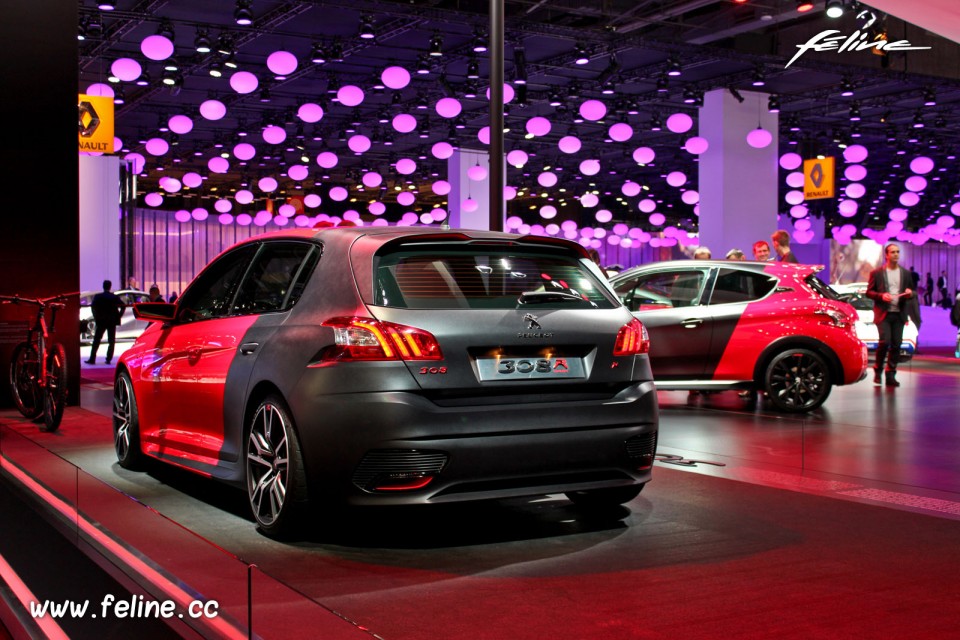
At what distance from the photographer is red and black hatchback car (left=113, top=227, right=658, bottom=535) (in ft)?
14.6

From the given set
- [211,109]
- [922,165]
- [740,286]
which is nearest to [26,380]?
[740,286]

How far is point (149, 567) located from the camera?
3805 millimetres

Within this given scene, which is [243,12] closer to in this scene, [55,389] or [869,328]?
[55,389]

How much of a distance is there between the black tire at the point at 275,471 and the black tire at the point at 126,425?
183 cm

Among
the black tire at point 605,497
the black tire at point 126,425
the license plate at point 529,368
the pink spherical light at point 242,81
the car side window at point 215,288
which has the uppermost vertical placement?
the pink spherical light at point 242,81

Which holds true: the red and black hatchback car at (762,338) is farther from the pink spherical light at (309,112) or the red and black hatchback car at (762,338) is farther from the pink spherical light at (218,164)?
the pink spherical light at (218,164)

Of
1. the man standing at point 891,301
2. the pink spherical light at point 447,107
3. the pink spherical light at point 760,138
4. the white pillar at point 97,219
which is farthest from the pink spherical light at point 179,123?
the man standing at point 891,301

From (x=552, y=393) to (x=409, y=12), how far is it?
44.8 feet

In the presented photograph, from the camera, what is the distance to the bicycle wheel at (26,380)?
30.0 feet

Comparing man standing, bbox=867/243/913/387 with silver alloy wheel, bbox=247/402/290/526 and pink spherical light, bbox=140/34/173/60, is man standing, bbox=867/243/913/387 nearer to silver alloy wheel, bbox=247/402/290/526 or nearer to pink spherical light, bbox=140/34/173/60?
pink spherical light, bbox=140/34/173/60

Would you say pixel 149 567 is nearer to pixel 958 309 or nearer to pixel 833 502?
pixel 833 502

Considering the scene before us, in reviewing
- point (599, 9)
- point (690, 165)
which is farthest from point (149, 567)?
point (690, 165)

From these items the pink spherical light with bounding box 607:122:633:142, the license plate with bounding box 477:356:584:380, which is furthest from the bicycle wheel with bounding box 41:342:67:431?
the pink spherical light with bounding box 607:122:633:142

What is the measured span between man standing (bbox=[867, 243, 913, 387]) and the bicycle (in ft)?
29.8
